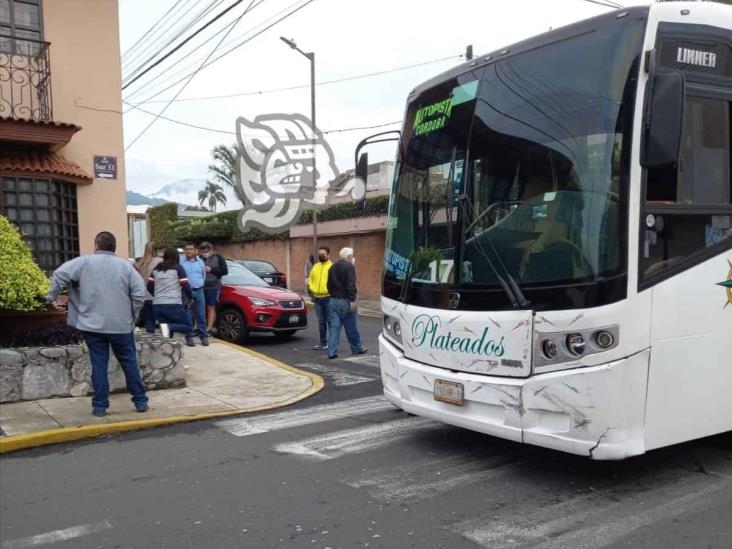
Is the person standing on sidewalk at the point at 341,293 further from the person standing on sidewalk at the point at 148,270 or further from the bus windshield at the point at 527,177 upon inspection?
the bus windshield at the point at 527,177

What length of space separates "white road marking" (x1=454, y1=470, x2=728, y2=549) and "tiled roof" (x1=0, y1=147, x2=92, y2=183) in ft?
25.8

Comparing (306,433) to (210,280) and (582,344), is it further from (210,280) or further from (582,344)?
(210,280)

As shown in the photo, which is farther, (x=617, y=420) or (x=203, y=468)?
(x=203, y=468)

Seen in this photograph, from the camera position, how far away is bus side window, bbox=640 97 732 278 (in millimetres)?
4062

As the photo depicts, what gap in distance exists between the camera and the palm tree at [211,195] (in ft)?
176

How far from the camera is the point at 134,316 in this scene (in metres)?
6.25

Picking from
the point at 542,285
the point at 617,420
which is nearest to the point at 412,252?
the point at 542,285

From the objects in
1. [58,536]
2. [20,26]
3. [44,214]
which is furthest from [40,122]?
[58,536]

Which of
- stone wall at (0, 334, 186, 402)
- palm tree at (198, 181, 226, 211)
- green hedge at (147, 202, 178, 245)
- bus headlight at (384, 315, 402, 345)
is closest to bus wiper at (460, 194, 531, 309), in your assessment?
bus headlight at (384, 315, 402, 345)

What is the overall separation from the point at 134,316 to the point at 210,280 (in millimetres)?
4504

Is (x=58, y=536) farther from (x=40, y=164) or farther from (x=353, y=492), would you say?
(x=40, y=164)

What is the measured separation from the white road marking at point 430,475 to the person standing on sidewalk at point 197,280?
5954 millimetres

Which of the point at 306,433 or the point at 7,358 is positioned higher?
the point at 7,358

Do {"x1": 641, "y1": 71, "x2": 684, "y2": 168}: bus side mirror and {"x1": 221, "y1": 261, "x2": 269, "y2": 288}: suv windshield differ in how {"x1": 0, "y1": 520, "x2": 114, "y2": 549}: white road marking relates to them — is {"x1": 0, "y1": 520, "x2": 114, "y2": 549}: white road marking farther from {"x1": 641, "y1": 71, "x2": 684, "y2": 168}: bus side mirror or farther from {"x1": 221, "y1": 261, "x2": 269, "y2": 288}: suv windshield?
{"x1": 221, "y1": 261, "x2": 269, "y2": 288}: suv windshield
